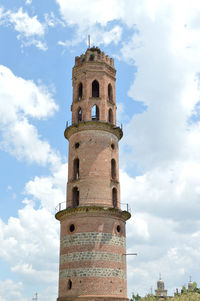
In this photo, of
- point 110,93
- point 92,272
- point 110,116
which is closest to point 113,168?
point 110,116

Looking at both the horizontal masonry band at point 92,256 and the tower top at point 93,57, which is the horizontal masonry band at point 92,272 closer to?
the horizontal masonry band at point 92,256

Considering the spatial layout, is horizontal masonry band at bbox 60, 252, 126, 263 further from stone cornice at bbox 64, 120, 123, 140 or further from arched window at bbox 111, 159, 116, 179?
stone cornice at bbox 64, 120, 123, 140

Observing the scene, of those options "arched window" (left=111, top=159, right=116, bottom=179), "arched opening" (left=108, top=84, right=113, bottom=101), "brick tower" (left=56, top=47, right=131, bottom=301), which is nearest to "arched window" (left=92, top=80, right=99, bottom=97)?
"brick tower" (left=56, top=47, right=131, bottom=301)

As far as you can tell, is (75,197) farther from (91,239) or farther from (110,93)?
(110,93)

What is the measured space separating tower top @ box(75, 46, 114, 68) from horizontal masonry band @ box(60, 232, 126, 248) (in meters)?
17.2

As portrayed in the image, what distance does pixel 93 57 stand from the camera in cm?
3866

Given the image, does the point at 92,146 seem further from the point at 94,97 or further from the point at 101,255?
the point at 101,255

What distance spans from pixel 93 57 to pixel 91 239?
1817cm

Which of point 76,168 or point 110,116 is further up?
point 110,116

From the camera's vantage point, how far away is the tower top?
126 ft

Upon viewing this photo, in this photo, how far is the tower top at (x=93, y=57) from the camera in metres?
38.4

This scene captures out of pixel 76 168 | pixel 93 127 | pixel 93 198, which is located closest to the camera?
pixel 93 198

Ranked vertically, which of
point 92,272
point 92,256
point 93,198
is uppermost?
point 93,198

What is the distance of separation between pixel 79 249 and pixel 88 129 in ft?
35.6
